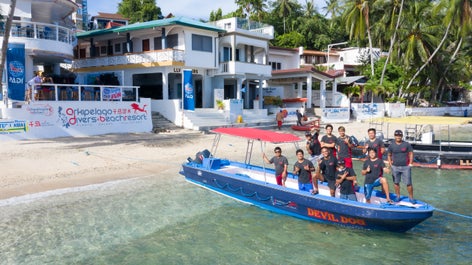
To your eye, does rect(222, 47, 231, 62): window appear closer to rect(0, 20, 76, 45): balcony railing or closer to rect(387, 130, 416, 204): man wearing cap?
rect(0, 20, 76, 45): balcony railing

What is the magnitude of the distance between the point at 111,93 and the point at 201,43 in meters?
9.57

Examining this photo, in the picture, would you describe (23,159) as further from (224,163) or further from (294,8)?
(294,8)

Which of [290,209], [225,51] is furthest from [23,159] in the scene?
[225,51]

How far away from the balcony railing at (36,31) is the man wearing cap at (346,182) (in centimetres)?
2019

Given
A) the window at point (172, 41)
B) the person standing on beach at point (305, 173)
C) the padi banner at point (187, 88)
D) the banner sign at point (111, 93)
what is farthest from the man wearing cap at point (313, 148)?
the window at point (172, 41)

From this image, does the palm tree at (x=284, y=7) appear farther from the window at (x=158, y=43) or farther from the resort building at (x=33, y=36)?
the resort building at (x=33, y=36)

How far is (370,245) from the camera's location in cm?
885

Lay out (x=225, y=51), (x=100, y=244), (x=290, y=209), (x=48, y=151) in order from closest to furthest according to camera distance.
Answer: (x=100, y=244) → (x=290, y=209) → (x=48, y=151) → (x=225, y=51)

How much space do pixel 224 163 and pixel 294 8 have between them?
5646 centimetres

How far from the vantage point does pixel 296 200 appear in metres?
10.0

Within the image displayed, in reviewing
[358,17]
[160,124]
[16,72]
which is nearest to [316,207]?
[16,72]

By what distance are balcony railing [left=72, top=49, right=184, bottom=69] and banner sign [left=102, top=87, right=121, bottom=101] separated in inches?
225

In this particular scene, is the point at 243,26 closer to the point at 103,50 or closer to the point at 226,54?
the point at 226,54

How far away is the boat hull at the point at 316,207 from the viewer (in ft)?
29.3
